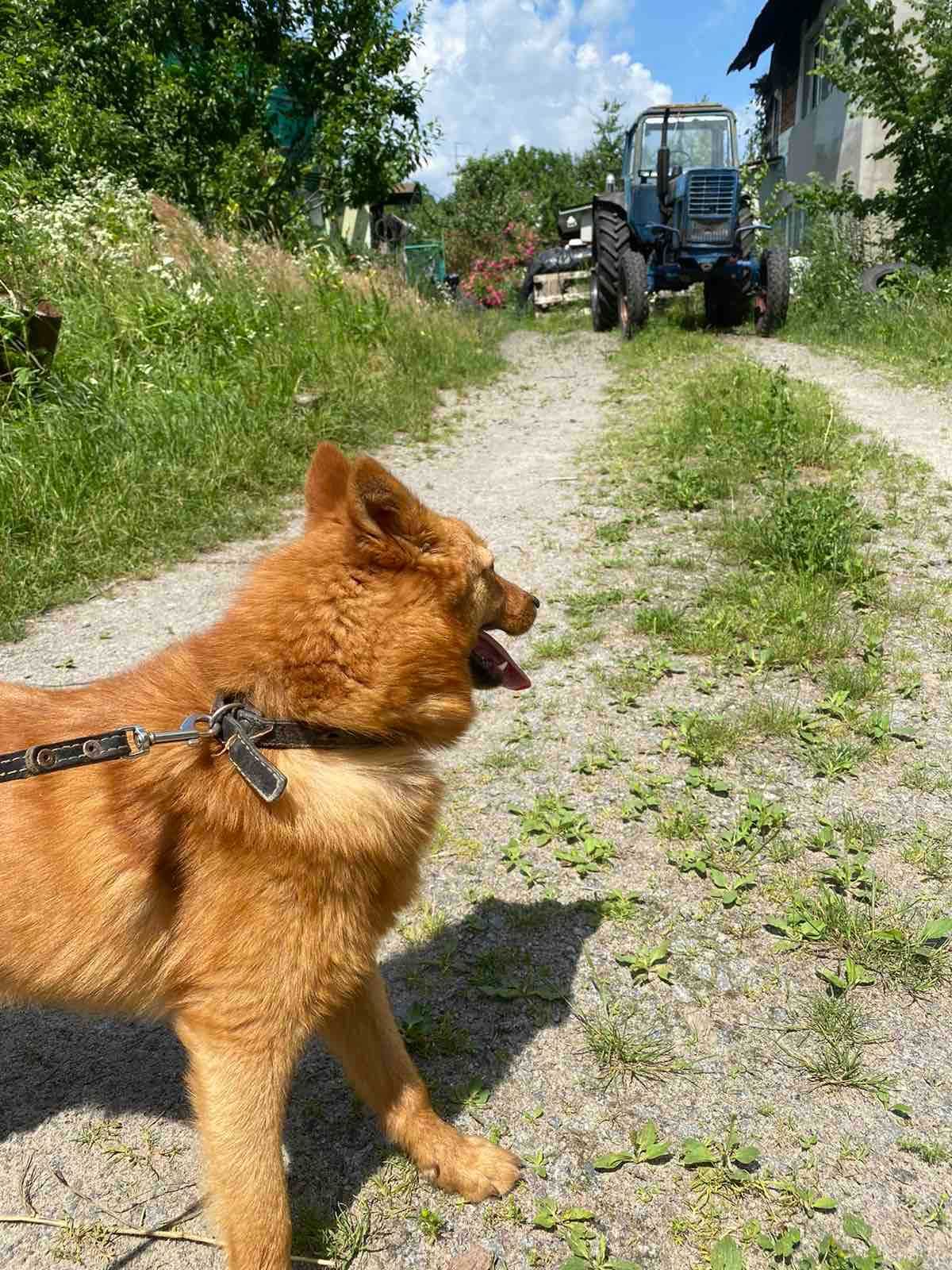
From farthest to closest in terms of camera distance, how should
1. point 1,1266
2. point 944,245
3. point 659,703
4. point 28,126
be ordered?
point 944,245 → point 28,126 → point 659,703 → point 1,1266

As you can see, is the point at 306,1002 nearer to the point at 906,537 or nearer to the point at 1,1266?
the point at 1,1266

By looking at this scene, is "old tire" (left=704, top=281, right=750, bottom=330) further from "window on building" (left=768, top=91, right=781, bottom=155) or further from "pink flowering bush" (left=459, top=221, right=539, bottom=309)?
"window on building" (left=768, top=91, right=781, bottom=155)

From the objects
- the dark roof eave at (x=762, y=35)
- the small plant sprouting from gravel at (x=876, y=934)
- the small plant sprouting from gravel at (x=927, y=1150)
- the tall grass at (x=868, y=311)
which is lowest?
the small plant sprouting from gravel at (x=927, y=1150)

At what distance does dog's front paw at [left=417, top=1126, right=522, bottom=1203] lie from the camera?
5.51 feet

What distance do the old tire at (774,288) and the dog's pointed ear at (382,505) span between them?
12511 millimetres

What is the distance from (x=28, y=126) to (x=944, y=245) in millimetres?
12568

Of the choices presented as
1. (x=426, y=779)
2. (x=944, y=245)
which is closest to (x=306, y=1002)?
(x=426, y=779)

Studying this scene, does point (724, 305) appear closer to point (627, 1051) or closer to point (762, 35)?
point (627, 1051)

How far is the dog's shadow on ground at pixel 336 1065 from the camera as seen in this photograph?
1.83 m

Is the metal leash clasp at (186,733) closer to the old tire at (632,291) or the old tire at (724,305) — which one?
the old tire at (632,291)

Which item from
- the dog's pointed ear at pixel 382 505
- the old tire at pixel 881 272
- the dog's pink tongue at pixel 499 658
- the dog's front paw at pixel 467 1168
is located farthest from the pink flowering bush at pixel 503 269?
the dog's front paw at pixel 467 1168

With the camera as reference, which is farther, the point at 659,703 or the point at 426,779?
the point at 659,703

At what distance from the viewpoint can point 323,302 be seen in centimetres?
894

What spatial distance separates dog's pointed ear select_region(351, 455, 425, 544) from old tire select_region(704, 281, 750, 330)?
13.1 m
